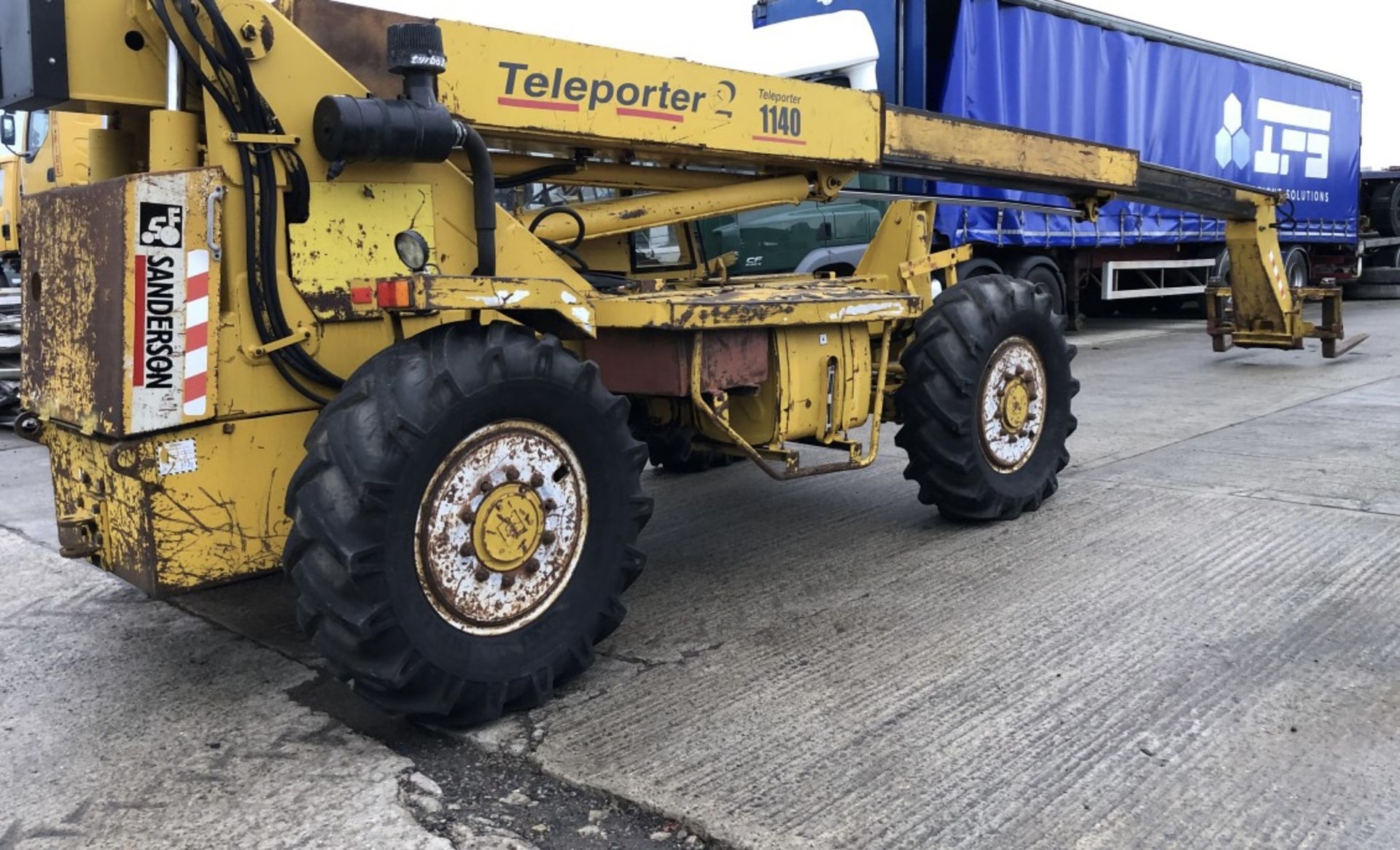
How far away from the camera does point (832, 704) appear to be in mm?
3652

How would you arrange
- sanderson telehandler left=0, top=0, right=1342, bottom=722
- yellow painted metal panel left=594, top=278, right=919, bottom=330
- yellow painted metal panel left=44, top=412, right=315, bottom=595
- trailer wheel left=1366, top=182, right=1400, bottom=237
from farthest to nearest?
trailer wheel left=1366, top=182, right=1400, bottom=237, yellow painted metal panel left=594, top=278, right=919, bottom=330, yellow painted metal panel left=44, top=412, right=315, bottom=595, sanderson telehandler left=0, top=0, right=1342, bottom=722

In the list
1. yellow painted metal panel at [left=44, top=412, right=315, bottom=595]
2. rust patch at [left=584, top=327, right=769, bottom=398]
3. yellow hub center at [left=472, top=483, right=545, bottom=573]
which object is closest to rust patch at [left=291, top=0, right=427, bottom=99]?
yellow painted metal panel at [left=44, top=412, right=315, bottom=595]

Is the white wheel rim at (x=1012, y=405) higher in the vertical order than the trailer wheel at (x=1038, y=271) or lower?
lower

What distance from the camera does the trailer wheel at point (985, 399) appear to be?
17.7ft

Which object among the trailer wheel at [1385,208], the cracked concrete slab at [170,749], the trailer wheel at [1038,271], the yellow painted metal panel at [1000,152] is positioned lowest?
the cracked concrete slab at [170,749]

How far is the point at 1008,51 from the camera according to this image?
12398mm

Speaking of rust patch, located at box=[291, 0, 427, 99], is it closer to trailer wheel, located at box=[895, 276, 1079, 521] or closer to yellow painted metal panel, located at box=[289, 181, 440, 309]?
yellow painted metal panel, located at box=[289, 181, 440, 309]

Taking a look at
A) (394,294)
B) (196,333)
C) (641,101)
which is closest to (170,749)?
(196,333)

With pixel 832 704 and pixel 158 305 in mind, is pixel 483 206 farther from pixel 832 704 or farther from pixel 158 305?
pixel 832 704

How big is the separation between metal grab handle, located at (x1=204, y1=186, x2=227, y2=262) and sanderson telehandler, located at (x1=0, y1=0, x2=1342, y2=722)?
0.5 inches

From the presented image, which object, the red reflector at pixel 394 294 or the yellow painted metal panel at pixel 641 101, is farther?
the yellow painted metal panel at pixel 641 101

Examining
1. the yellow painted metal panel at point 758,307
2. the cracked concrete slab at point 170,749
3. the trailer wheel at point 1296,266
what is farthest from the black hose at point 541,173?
the trailer wheel at point 1296,266

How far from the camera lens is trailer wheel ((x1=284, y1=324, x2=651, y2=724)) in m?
3.20

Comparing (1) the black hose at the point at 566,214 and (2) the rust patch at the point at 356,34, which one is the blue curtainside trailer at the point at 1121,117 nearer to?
(1) the black hose at the point at 566,214
